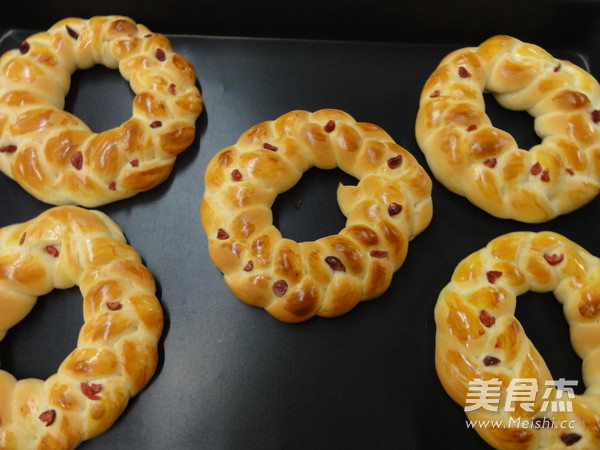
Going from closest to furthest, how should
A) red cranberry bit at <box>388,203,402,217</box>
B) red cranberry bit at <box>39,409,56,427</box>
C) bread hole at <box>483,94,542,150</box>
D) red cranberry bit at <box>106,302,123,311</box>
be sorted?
red cranberry bit at <box>39,409,56,427</box> < red cranberry bit at <box>106,302,123,311</box> < red cranberry bit at <box>388,203,402,217</box> < bread hole at <box>483,94,542,150</box>

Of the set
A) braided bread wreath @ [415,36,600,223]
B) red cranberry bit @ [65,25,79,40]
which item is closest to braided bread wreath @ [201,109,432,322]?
braided bread wreath @ [415,36,600,223]

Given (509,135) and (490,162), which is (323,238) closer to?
(490,162)

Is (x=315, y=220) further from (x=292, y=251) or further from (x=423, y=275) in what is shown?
(x=423, y=275)

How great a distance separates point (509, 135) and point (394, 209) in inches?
17.1

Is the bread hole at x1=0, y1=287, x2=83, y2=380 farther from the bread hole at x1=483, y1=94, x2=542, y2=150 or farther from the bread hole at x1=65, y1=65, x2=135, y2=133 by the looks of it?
the bread hole at x1=483, y1=94, x2=542, y2=150

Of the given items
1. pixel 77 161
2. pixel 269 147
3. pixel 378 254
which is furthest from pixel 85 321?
pixel 378 254

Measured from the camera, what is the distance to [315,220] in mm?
1538

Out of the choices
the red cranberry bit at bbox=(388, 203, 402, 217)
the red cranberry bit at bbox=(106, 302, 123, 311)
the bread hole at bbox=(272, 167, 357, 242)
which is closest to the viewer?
the red cranberry bit at bbox=(106, 302, 123, 311)

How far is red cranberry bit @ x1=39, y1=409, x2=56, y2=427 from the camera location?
120 cm

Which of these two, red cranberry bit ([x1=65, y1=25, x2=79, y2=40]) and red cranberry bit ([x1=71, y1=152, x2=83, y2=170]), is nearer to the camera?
red cranberry bit ([x1=71, y1=152, x2=83, y2=170])

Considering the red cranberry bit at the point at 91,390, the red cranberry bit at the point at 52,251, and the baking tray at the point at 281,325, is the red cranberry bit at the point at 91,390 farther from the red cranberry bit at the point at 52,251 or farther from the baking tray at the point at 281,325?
the red cranberry bit at the point at 52,251

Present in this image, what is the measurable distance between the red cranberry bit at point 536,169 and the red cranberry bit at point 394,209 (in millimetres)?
422

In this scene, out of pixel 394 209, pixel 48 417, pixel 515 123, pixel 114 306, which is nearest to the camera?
pixel 48 417

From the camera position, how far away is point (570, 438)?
121 centimetres
